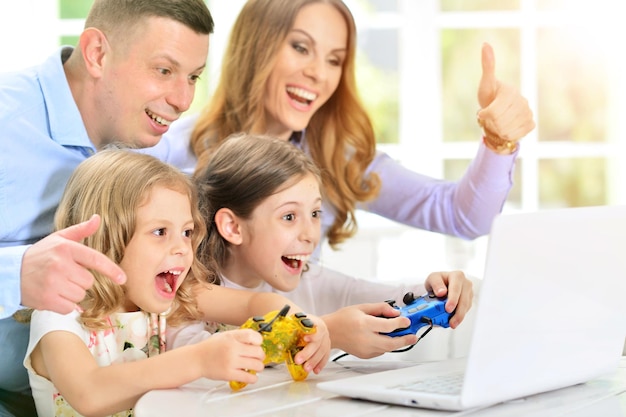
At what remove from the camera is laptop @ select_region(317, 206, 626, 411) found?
104 centimetres

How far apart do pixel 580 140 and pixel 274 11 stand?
128 inches

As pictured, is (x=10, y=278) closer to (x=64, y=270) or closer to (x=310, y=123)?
(x=64, y=270)

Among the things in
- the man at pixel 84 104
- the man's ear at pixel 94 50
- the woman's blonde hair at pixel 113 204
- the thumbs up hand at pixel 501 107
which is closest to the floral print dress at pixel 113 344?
the woman's blonde hair at pixel 113 204

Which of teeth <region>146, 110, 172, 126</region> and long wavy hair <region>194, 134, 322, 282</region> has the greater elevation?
teeth <region>146, 110, 172, 126</region>

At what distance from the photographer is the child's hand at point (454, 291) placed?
1.52m

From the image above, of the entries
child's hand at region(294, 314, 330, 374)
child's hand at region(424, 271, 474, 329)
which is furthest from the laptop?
child's hand at region(424, 271, 474, 329)

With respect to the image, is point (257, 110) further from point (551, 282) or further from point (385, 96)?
point (385, 96)

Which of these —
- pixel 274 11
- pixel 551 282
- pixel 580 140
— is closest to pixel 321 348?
pixel 551 282

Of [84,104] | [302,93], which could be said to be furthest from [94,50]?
[302,93]

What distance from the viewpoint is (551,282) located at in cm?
110

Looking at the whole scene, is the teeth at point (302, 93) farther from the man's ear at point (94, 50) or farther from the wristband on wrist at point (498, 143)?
the man's ear at point (94, 50)

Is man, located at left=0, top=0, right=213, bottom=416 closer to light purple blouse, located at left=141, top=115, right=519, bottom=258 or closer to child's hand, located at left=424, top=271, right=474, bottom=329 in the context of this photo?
light purple blouse, located at left=141, top=115, right=519, bottom=258

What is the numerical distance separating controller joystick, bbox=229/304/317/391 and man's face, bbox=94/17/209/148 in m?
0.71

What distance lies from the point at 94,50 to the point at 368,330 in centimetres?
84
